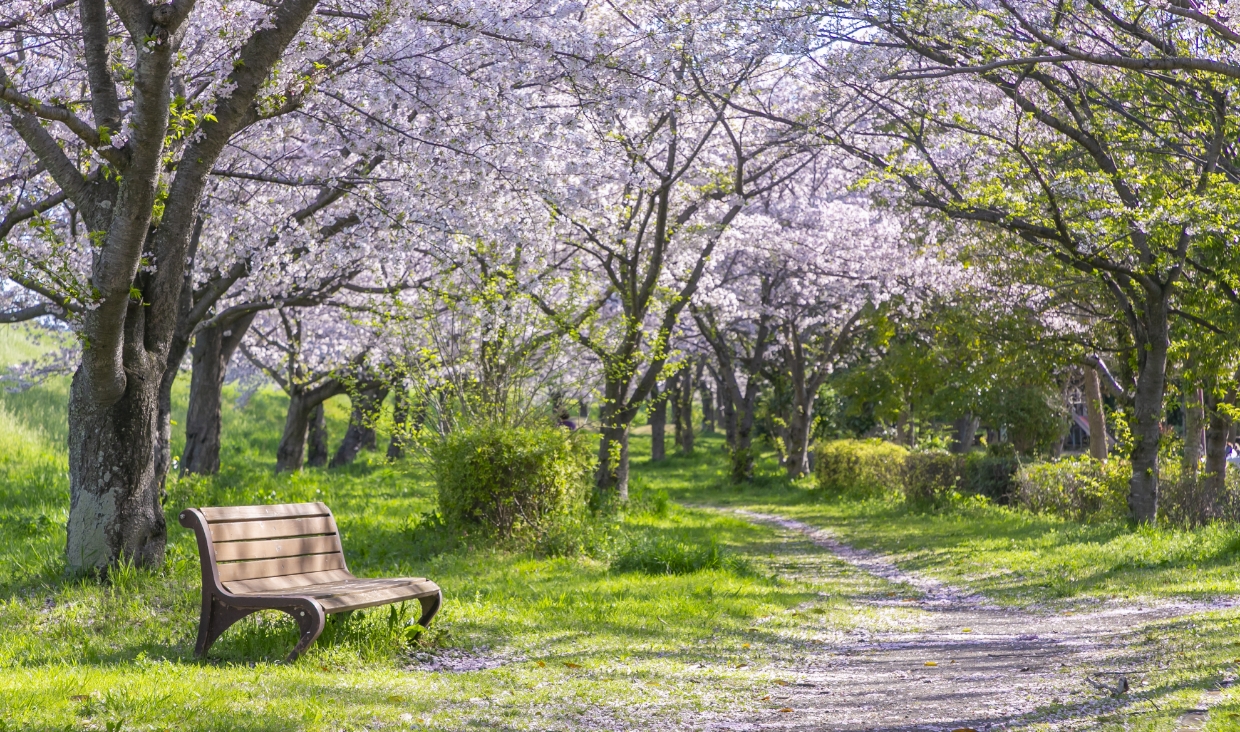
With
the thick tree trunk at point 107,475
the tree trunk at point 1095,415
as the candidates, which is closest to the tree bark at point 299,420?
the thick tree trunk at point 107,475

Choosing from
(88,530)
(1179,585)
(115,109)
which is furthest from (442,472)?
(1179,585)

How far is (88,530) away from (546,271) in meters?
8.14

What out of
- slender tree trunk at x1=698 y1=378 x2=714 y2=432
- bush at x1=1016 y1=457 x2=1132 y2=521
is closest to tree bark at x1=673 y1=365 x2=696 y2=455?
slender tree trunk at x1=698 y1=378 x2=714 y2=432

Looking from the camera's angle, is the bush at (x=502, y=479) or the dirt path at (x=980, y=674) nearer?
the dirt path at (x=980, y=674)

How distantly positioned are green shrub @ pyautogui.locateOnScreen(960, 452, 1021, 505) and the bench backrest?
13975 millimetres

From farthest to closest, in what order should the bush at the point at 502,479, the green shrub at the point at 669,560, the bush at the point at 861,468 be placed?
the bush at the point at 861,468, the bush at the point at 502,479, the green shrub at the point at 669,560

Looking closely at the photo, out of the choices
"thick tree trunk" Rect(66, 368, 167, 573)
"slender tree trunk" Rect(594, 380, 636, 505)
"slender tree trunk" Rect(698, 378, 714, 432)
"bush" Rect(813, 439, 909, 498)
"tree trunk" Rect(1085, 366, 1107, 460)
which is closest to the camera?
"thick tree trunk" Rect(66, 368, 167, 573)

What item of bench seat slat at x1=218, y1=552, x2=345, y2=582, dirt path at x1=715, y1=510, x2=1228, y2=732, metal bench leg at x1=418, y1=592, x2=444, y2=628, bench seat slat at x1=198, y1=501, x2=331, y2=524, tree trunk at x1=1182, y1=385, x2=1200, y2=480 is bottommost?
dirt path at x1=715, y1=510, x2=1228, y2=732

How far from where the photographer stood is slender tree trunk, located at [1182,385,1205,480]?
597 inches

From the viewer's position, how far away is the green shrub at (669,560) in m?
10.3

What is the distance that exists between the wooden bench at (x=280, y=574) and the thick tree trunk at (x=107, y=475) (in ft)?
5.75

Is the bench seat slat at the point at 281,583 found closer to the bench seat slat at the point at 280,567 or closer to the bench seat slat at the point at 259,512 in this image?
the bench seat slat at the point at 280,567

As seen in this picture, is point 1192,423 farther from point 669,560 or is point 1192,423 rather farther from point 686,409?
point 686,409

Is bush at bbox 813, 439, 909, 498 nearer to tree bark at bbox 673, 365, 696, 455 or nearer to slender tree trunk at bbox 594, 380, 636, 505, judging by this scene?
slender tree trunk at bbox 594, 380, 636, 505
